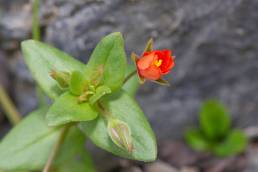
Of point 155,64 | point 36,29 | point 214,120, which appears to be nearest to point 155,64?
point 155,64

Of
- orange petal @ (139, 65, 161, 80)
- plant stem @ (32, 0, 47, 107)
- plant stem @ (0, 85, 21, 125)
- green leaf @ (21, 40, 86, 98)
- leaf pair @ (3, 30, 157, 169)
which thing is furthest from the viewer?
plant stem @ (0, 85, 21, 125)

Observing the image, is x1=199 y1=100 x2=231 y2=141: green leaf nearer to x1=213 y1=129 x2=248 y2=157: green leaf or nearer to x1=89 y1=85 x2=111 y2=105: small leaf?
x1=213 y1=129 x2=248 y2=157: green leaf

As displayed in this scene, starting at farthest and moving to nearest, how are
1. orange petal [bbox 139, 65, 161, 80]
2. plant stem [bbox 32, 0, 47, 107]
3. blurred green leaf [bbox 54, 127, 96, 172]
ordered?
1. plant stem [bbox 32, 0, 47, 107]
2. blurred green leaf [bbox 54, 127, 96, 172]
3. orange petal [bbox 139, 65, 161, 80]

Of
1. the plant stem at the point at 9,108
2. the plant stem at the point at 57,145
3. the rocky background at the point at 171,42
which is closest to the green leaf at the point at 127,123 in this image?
the plant stem at the point at 57,145

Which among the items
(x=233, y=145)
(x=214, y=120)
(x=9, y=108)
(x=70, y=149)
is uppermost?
(x=9, y=108)

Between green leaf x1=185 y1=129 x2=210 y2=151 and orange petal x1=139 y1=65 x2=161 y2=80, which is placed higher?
orange petal x1=139 y1=65 x2=161 y2=80

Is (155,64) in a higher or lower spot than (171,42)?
higher

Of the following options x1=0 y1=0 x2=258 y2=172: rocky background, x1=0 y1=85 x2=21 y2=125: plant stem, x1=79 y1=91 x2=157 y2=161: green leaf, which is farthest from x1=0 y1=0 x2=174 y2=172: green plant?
x1=0 y1=85 x2=21 y2=125: plant stem

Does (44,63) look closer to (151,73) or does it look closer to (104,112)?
(104,112)
